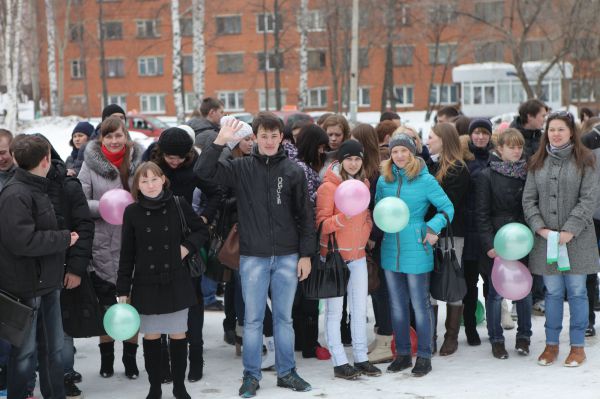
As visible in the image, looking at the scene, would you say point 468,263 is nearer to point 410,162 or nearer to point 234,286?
point 410,162

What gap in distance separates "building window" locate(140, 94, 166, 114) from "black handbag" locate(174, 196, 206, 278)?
48781mm

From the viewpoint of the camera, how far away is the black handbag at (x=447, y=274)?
6.06m

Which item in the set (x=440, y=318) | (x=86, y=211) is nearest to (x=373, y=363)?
(x=440, y=318)

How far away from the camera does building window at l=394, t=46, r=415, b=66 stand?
50.7m

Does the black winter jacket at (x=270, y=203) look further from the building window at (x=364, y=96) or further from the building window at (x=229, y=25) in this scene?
the building window at (x=229, y=25)

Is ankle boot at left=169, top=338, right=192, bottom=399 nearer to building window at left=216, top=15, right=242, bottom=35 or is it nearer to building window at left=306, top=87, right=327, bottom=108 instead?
building window at left=306, top=87, right=327, bottom=108

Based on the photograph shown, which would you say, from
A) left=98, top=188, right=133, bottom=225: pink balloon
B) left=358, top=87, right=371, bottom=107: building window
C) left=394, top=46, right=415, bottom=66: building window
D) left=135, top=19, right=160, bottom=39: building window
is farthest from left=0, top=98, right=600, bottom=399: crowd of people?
left=135, top=19, right=160, bottom=39: building window

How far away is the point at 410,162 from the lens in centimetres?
603

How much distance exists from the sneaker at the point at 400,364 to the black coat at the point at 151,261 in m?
1.79

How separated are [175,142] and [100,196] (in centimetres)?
75

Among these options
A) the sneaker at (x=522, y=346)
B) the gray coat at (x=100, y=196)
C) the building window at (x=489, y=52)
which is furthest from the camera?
the building window at (x=489, y=52)

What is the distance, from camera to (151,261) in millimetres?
5375

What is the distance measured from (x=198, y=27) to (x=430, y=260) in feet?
81.8

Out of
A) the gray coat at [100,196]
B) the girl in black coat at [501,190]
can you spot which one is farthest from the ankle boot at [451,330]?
the gray coat at [100,196]
